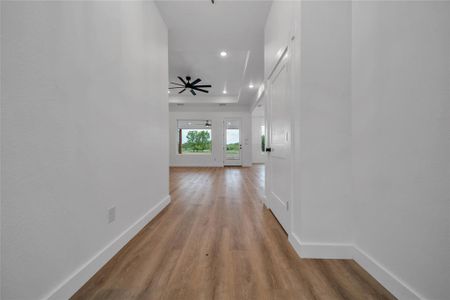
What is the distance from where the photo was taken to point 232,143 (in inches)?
359

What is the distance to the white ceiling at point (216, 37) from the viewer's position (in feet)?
8.56

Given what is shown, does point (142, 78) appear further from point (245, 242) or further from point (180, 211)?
point (245, 242)

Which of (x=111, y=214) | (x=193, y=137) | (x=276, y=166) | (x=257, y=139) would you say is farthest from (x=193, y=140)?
(x=111, y=214)

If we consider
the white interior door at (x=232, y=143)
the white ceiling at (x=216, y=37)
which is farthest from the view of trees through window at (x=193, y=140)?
the white ceiling at (x=216, y=37)

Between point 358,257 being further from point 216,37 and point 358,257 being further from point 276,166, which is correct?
point 216,37

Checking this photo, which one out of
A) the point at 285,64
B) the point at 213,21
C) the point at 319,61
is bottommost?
the point at 319,61

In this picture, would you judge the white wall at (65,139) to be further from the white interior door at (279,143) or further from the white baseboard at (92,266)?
the white interior door at (279,143)

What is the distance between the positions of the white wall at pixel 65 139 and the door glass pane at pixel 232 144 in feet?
23.6

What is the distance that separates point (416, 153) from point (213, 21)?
3.03 m

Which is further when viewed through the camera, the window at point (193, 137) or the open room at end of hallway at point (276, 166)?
the window at point (193, 137)

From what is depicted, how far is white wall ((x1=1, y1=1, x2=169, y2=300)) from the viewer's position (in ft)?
2.69

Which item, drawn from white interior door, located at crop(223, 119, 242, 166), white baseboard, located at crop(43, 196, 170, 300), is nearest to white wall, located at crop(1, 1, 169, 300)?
white baseboard, located at crop(43, 196, 170, 300)

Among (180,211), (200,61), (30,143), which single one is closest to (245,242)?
(180,211)

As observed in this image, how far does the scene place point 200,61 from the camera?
15.4 feet
